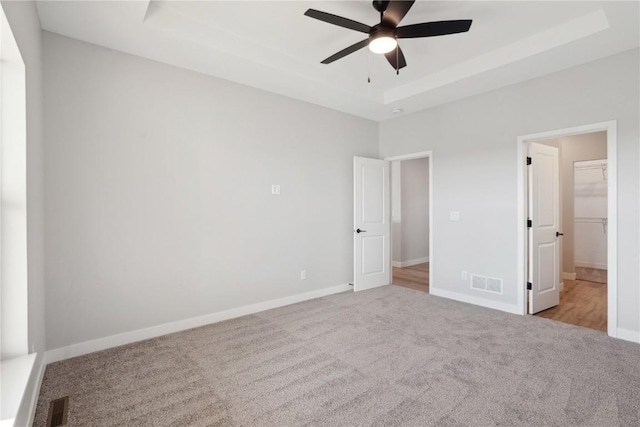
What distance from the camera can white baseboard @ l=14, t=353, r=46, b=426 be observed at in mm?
1547

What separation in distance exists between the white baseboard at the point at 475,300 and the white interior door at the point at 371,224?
884 millimetres

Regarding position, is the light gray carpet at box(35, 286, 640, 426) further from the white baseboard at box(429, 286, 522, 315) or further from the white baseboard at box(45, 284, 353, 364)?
the white baseboard at box(429, 286, 522, 315)

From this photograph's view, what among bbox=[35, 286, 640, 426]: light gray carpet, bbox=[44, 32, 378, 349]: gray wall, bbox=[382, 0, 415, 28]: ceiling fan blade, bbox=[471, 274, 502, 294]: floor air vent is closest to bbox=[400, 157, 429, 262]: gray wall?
bbox=[471, 274, 502, 294]: floor air vent

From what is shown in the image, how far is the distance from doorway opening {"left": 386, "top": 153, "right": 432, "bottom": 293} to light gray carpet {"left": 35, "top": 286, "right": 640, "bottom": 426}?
134 inches

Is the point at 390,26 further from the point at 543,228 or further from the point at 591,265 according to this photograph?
the point at 591,265

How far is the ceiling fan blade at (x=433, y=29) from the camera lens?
2223 millimetres

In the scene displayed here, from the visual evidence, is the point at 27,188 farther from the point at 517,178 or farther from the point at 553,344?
the point at 517,178

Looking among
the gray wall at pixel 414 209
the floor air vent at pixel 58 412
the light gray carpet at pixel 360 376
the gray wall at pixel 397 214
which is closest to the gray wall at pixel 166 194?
the light gray carpet at pixel 360 376

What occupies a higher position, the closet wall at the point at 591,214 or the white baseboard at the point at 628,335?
the closet wall at the point at 591,214

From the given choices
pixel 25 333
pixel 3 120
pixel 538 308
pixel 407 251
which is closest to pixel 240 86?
pixel 3 120

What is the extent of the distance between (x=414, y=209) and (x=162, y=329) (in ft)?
18.8

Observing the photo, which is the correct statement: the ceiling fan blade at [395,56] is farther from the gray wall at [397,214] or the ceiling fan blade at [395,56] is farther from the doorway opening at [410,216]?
the gray wall at [397,214]

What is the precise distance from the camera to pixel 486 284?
399 cm

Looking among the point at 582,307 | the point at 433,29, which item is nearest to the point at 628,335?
the point at 582,307
